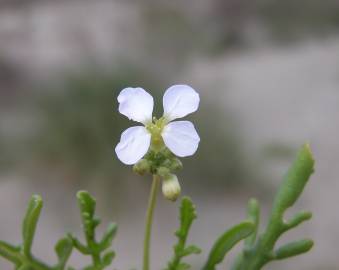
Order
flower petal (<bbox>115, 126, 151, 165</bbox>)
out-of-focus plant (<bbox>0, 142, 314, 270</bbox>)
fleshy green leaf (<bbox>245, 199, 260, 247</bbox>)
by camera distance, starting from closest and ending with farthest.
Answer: flower petal (<bbox>115, 126, 151, 165</bbox>)
out-of-focus plant (<bbox>0, 142, 314, 270</bbox>)
fleshy green leaf (<bbox>245, 199, 260, 247</bbox>)

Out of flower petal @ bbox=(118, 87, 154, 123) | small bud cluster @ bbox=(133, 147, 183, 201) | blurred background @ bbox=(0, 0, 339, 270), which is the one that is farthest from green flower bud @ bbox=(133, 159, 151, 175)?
blurred background @ bbox=(0, 0, 339, 270)

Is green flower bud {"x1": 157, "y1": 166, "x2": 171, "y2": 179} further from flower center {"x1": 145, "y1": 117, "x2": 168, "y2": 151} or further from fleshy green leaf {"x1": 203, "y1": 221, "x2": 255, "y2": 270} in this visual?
fleshy green leaf {"x1": 203, "y1": 221, "x2": 255, "y2": 270}

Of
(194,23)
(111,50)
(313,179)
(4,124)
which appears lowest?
(313,179)

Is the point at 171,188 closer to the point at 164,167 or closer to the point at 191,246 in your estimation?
the point at 164,167

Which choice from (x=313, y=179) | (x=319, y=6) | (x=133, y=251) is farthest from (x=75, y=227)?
(x=319, y=6)

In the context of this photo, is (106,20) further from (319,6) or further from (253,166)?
(253,166)
